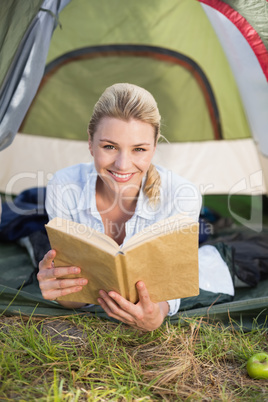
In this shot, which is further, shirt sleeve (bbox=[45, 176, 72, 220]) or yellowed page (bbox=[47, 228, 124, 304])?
shirt sleeve (bbox=[45, 176, 72, 220])

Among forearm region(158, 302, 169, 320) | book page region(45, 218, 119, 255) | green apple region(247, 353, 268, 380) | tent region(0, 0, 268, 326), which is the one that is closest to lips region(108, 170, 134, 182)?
book page region(45, 218, 119, 255)

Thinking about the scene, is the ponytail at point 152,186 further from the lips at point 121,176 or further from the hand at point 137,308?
the hand at point 137,308

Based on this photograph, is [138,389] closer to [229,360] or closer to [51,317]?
[229,360]

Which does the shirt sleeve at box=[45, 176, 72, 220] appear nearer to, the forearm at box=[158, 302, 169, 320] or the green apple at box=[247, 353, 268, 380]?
the forearm at box=[158, 302, 169, 320]

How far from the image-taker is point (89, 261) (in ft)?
3.78

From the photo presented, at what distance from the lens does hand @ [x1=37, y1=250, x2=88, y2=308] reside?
1223 mm

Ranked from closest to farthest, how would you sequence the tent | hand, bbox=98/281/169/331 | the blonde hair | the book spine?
the book spine → hand, bbox=98/281/169/331 → the blonde hair → the tent

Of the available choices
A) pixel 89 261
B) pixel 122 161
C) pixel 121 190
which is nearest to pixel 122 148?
pixel 122 161

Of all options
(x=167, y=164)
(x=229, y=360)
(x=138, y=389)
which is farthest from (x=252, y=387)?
(x=167, y=164)

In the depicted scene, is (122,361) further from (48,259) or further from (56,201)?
(56,201)

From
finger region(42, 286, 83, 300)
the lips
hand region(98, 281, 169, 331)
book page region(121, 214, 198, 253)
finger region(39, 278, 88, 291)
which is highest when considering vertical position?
the lips

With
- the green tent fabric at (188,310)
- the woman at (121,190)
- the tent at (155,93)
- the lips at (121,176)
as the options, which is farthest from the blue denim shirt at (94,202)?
the tent at (155,93)

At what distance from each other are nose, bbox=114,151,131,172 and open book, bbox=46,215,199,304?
0.23 m

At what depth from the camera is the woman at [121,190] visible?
4.12 ft
